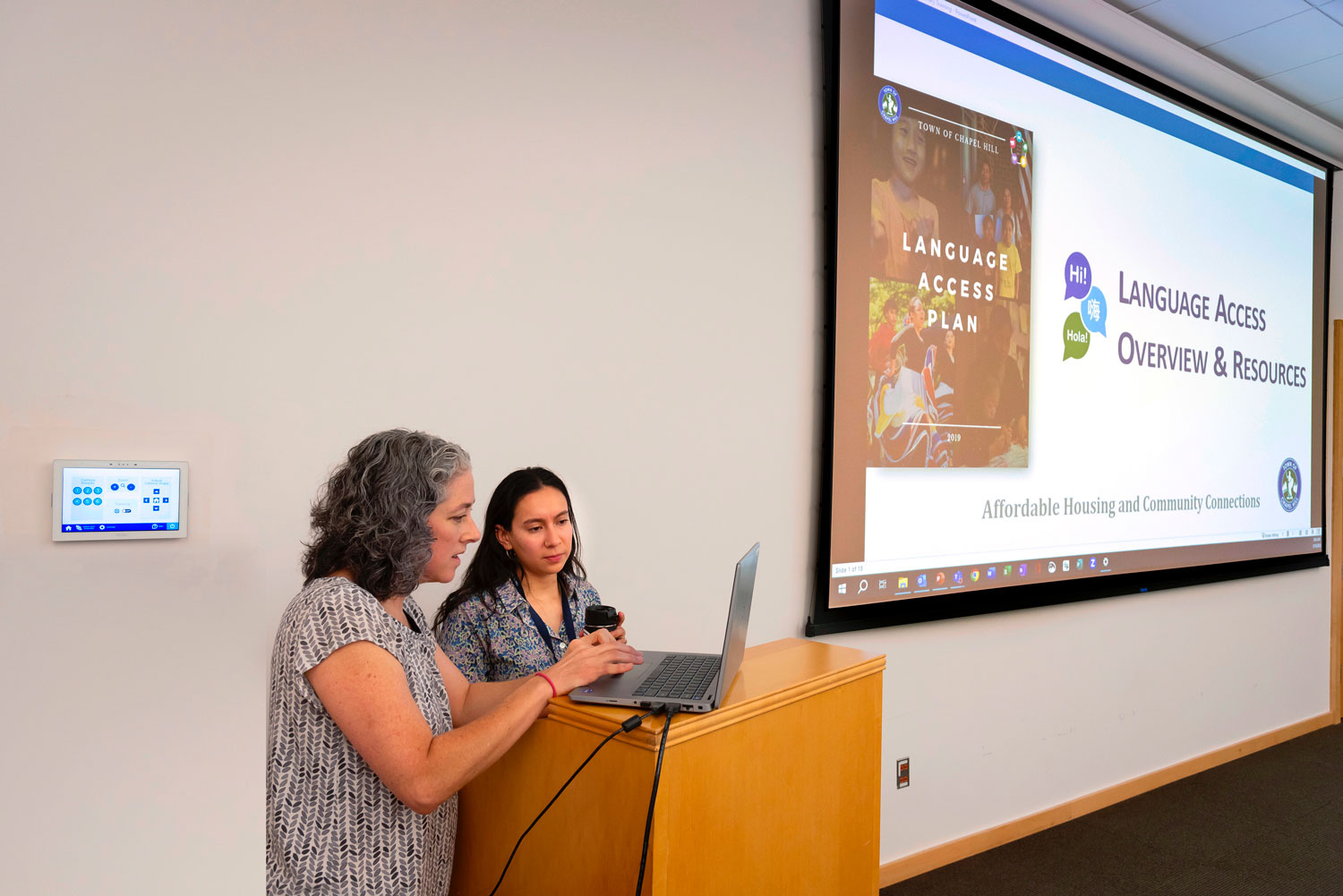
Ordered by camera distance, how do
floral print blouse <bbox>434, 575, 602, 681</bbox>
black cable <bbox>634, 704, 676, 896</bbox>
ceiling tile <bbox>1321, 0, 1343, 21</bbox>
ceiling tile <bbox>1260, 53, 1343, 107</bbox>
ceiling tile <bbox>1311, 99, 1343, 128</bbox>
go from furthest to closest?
1. ceiling tile <bbox>1311, 99, 1343, 128</bbox>
2. ceiling tile <bbox>1260, 53, 1343, 107</bbox>
3. ceiling tile <bbox>1321, 0, 1343, 21</bbox>
4. floral print blouse <bbox>434, 575, 602, 681</bbox>
5. black cable <bbox>634, 704, 676, 896</bbox>

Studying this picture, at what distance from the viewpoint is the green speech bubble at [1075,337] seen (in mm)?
3494

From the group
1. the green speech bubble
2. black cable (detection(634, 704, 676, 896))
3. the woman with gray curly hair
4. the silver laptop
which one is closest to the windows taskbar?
the green speech bubble

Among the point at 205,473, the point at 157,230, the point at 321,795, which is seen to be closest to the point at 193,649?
the point at 205,473

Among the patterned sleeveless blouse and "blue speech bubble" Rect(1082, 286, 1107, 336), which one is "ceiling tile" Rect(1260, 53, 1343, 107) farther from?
the patterned sleeveless blouse

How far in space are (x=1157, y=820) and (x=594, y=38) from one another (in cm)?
364

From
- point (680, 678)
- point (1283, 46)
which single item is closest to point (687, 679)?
point (680, 678)

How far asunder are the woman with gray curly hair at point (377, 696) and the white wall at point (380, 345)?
0.43ft

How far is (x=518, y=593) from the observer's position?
1.86 m

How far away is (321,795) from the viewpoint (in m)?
1.29

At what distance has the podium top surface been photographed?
1223 mm

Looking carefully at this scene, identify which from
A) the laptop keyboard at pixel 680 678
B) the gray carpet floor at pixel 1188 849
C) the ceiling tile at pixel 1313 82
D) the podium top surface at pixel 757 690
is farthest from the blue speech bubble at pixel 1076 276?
the laptop keyboard at pixel 680 678

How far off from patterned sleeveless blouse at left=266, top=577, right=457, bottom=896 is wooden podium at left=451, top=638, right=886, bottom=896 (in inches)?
8.4

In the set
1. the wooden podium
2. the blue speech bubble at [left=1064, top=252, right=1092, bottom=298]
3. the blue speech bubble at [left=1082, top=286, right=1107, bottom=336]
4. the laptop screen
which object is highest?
the blue speech bubble at [left=1064, top=252, right=1092, bottom=298]

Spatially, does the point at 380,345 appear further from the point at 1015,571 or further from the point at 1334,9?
the point at 1334,9
